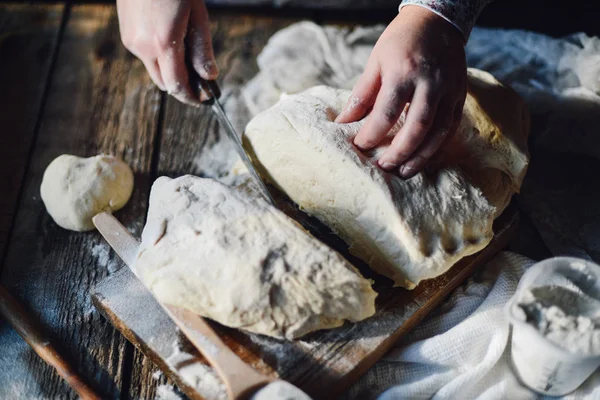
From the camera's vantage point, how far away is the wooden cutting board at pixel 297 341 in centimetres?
123

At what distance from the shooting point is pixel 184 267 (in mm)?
1207

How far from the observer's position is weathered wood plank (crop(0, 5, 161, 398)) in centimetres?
142

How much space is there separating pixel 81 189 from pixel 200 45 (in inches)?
21.7

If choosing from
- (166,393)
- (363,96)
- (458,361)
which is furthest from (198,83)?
(458,361)

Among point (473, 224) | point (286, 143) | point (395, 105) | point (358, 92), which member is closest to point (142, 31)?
point (286, 143)

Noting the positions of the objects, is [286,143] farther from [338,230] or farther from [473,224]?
[473,224]

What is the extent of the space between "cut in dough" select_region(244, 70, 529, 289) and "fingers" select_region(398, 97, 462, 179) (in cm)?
4

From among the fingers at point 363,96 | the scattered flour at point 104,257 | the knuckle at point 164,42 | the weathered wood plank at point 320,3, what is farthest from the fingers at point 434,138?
the weathered wood plank at point 320,3

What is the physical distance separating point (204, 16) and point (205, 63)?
14 cm

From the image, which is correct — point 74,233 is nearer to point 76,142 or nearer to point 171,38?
point 76,142

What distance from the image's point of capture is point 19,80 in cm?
213

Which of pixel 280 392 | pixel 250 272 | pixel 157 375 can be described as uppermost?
pixel 250 272

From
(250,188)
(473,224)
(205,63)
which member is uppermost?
(205,63)

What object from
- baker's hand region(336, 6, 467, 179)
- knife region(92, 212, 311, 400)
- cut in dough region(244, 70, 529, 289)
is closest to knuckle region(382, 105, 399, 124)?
baker's hand region(336, 6, 467, 179)
